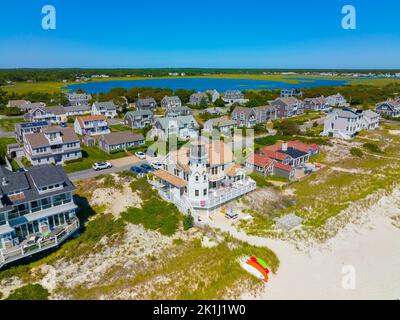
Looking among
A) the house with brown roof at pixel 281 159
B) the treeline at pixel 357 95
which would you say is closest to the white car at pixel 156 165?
the house with brown roof at pixel 281 159

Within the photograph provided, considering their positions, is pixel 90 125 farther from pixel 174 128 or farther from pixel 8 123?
pixel 8 123

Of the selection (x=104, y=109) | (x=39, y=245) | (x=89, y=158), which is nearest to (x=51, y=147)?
(x=89, y=158)

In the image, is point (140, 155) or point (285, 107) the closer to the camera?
point (140, 155)

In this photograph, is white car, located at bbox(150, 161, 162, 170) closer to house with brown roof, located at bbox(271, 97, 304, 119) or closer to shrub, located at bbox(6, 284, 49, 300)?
shrub, located at bbox(6, 284, 49, 300)

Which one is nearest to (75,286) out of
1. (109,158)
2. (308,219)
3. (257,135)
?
(308,219)

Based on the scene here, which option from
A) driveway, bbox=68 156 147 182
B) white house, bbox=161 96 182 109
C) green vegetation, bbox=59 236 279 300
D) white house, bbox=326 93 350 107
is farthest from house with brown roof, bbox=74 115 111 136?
white house, bbox=326 93 350 107

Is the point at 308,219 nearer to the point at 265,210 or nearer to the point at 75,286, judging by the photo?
the point at 265,210

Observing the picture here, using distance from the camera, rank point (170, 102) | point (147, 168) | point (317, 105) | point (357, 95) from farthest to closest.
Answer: point (357, 95) < point (317, 105) < point (170, 102) < point (147, 168)
